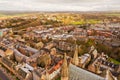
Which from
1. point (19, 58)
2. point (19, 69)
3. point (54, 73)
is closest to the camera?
point (54, 73)

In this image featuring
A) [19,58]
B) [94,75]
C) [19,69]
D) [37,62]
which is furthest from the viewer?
[19,58]

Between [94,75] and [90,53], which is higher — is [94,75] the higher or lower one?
the higher one

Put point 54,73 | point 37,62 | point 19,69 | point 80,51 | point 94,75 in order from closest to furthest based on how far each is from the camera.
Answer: point 94,75 < point 54,73 < point 19,69 < point 37,62 < point 80,51

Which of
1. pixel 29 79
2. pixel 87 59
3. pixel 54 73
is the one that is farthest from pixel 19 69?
pixel 87 59

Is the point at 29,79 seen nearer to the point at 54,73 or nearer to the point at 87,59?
the point at 54,73

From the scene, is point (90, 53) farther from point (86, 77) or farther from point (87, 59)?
point (86, 77)

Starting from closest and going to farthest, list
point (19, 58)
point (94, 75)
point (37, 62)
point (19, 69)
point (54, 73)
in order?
1. point (94, 75)
2. point (54, 73)
3. point (19, 69)
4. point (37, 62)
5. point (19, 58)

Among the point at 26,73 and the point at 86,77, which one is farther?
the point at 26,73

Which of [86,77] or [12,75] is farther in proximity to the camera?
[12,75]

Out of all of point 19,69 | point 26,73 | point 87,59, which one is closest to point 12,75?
point 19,69
